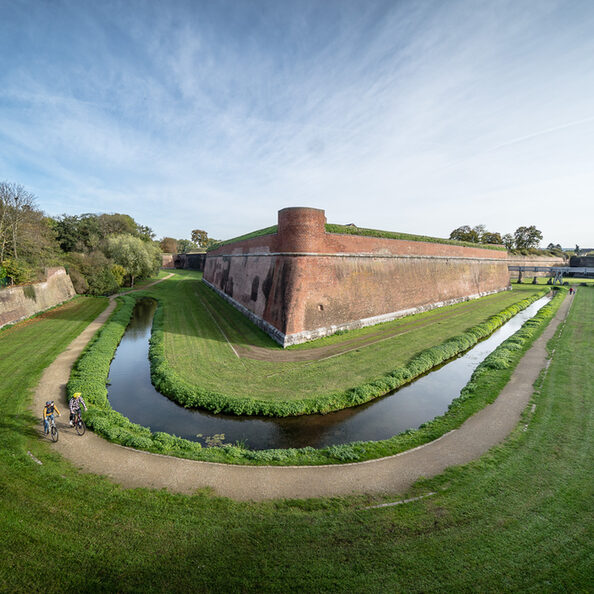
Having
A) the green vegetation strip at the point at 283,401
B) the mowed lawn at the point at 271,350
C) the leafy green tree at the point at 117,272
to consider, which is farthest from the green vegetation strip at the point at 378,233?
the leafy green tree at the point at 117,272

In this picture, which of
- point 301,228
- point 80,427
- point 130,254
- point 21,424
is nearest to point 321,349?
point 301,228

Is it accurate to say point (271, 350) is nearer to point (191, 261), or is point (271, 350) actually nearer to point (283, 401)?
point (283, 401)

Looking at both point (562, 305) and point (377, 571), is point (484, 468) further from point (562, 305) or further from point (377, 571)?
point (562, 305)

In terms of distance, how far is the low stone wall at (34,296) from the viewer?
2061 cm

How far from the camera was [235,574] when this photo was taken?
506 cm

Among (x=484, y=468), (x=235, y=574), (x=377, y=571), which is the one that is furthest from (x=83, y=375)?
(x=484, y=468)

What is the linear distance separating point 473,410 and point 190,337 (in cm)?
1564

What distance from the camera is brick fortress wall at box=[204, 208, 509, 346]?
734 inches

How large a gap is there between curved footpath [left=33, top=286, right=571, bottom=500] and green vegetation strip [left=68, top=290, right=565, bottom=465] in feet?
0.84

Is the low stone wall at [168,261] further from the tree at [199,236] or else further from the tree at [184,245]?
the tree at [199,236]

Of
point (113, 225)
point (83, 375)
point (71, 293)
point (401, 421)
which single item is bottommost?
point (401, 421)

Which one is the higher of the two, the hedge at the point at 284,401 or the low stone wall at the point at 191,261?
the low stone wall at the point at 191,261

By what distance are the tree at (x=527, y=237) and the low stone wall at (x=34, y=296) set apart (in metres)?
92.0

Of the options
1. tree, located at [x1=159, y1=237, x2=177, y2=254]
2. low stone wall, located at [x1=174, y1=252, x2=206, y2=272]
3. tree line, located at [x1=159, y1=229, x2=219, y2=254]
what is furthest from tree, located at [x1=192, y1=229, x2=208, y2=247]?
low stone wall, located at [x1=174, y1=252, x2=206, y2=272]
